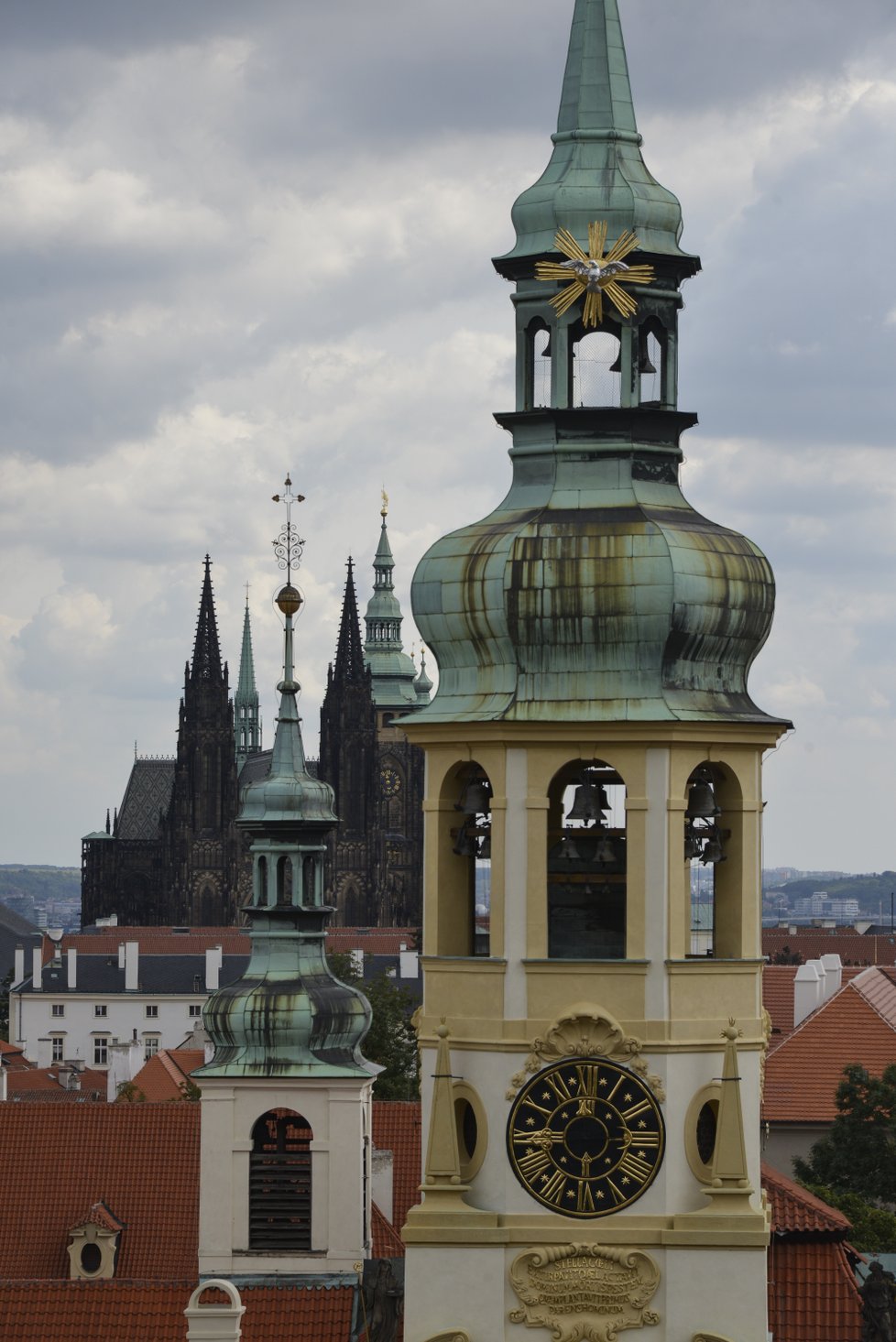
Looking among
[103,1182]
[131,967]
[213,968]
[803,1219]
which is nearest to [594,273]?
[803,1219]

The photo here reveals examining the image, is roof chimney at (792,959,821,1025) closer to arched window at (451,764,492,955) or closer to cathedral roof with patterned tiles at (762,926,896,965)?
arched window at (451,764,492,955)

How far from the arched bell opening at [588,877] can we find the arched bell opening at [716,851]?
0.50 meters

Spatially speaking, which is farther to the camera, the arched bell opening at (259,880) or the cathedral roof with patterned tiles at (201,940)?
the cathedral roof with patterned tiles at (201,940)

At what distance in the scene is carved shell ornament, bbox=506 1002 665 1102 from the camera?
21328 millimetres

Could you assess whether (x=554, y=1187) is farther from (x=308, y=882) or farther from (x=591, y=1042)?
(x=308, y=882)

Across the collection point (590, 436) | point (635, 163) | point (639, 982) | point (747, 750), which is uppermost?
point (635, 163)

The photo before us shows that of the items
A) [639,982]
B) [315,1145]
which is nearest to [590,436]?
[639,982]

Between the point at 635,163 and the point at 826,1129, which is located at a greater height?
the point at 635,163

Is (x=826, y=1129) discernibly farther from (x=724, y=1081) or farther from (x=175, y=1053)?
(x=724, y=1081)

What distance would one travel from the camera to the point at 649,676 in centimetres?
2180

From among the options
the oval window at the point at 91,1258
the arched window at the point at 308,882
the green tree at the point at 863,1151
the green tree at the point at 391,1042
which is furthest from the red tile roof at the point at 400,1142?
the green tree at the point at 391,1042

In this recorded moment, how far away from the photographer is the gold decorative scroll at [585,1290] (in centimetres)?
2120

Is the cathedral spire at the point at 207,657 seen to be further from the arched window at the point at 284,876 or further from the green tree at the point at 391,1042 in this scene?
the arched window at the point at 284,876

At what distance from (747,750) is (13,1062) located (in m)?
107
